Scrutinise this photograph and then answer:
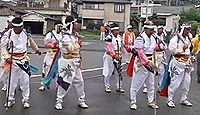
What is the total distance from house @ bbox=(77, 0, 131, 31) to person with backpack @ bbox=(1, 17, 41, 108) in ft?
142

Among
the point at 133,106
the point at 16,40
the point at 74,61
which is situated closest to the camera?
the point at 16,40

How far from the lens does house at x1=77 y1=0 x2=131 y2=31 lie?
51.5m

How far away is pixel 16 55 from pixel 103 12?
4507cm

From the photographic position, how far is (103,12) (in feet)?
172

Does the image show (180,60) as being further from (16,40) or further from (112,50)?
(16,40)

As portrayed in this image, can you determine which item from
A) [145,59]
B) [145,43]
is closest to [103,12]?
[145,43]

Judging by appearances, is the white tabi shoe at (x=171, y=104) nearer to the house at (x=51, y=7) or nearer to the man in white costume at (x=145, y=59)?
the man in white costume at (x=145, y=59)

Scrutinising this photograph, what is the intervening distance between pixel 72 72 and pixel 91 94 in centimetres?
229

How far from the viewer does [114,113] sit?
8188 millimetres

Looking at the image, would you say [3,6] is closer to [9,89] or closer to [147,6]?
[147,6]

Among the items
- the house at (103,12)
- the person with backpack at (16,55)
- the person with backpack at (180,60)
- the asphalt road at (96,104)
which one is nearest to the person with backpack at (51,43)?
the asphalt road at (96,104)

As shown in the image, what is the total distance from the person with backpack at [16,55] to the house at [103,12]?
43313mm

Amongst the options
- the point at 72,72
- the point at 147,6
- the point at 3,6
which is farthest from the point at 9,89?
the point at 3,6

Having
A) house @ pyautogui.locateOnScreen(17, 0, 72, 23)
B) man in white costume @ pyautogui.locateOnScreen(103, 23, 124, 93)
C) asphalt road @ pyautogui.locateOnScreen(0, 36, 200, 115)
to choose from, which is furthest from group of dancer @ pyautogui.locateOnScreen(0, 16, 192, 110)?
house @ pyautogui.locateOnScreen(17, 0, 72, 23)
